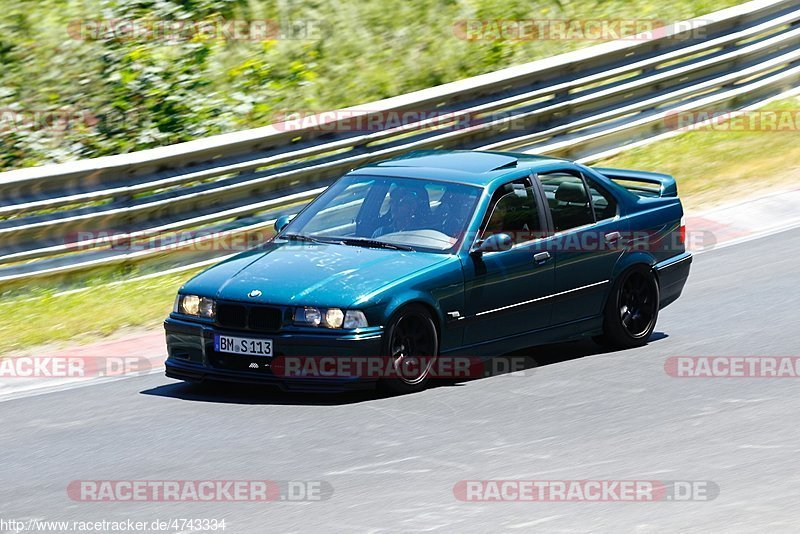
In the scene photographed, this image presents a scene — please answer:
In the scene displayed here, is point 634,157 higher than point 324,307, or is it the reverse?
point 324,307

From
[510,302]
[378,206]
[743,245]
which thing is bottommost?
[743,245]

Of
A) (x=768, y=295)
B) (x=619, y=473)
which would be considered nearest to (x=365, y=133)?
(x=768, y=295)

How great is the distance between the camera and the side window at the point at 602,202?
1002cm

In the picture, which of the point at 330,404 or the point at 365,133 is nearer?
the point at 330,404

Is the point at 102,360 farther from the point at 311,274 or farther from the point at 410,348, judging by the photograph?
the point at 410,348

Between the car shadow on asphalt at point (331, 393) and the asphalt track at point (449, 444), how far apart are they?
26 mm

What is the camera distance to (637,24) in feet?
58.7

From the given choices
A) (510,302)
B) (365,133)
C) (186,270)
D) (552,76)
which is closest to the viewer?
(510,302)

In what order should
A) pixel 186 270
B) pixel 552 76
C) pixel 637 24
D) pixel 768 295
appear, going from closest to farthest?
pixel 768 295
pixel 186 270
pixel 552 76
pixel 637 24

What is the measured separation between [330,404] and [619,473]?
89.0 inches

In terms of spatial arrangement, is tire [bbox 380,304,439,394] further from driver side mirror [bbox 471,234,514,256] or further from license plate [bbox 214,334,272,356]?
license plate [bbox 214,334,272,356]

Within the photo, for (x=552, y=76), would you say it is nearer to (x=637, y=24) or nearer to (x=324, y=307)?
(x=637, y=24)

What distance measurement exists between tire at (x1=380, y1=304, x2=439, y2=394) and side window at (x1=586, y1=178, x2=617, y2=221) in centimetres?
201
